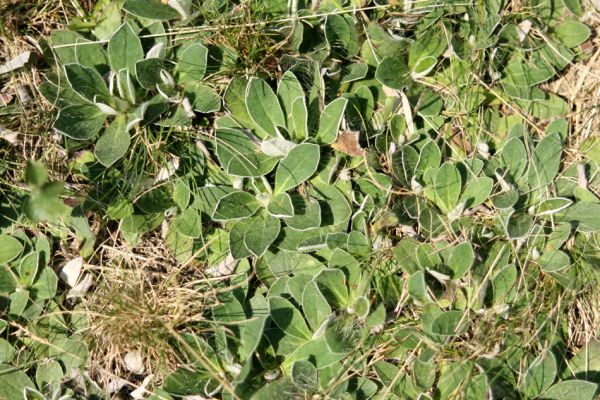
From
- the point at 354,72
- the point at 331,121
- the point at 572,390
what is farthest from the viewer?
the point at 354,72

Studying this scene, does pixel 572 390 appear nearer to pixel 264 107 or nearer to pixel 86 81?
pixel 264 107

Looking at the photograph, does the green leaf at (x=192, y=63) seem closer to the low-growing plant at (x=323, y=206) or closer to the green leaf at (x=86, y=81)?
the low-growing plant at (x=323, y=206)

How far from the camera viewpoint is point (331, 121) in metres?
2.41

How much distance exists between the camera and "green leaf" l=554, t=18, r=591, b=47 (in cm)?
255

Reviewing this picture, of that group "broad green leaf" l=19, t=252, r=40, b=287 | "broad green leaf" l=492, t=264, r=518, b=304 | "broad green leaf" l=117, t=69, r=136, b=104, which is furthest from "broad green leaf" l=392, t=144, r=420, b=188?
"broad green leaf" l=19, t=252, r=40, b=287

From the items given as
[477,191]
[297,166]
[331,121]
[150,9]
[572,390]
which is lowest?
[572,390]

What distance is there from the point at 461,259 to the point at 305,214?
567mm

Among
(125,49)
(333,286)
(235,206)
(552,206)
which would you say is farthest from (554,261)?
(125,49)

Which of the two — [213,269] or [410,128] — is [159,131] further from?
[410,128]

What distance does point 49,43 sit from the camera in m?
2.51

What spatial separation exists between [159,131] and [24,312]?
818 millimetres

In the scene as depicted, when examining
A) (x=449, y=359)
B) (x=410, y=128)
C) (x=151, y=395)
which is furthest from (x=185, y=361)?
(x=410, y=128)

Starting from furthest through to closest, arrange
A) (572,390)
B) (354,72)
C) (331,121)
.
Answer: (354,72) → (331,121) → (572,390)

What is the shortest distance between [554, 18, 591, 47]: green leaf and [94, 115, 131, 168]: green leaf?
1.67m
